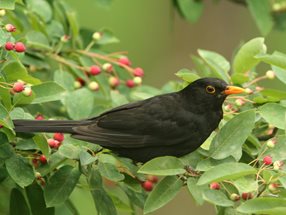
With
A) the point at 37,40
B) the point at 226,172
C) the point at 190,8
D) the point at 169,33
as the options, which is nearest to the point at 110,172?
the point at 226,172

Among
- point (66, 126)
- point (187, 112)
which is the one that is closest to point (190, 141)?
point (187, 112)

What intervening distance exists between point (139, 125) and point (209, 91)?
56 centimetres

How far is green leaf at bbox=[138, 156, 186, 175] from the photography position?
170 inches

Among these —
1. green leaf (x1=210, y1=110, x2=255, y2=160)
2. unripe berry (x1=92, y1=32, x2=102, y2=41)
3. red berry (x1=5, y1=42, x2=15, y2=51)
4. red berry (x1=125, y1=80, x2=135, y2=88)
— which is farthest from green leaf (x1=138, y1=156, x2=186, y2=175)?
unripe berry (x1=92, y1=32, x2=102, y2=41)

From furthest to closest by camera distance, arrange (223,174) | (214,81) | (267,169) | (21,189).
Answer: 1. (214,81)
2. (21,189)
3. (267,169)
4. (223,174)

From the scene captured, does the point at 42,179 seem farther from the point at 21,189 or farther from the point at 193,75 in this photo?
the point at 193,75

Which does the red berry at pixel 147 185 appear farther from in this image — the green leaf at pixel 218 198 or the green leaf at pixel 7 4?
the green leaf at pixel 7 4

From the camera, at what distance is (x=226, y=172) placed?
405 centimetres

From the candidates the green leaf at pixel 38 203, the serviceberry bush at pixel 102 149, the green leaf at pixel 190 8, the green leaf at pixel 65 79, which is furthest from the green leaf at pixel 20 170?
the green leaf at pixel 190 8

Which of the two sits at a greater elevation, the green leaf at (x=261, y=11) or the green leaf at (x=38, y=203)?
the green leaf at (x=261, y=11)

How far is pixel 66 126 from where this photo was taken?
505 cm

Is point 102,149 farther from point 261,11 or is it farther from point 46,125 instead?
point 261,11

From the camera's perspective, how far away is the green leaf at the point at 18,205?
495 cm

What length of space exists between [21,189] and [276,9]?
3.00 meters
